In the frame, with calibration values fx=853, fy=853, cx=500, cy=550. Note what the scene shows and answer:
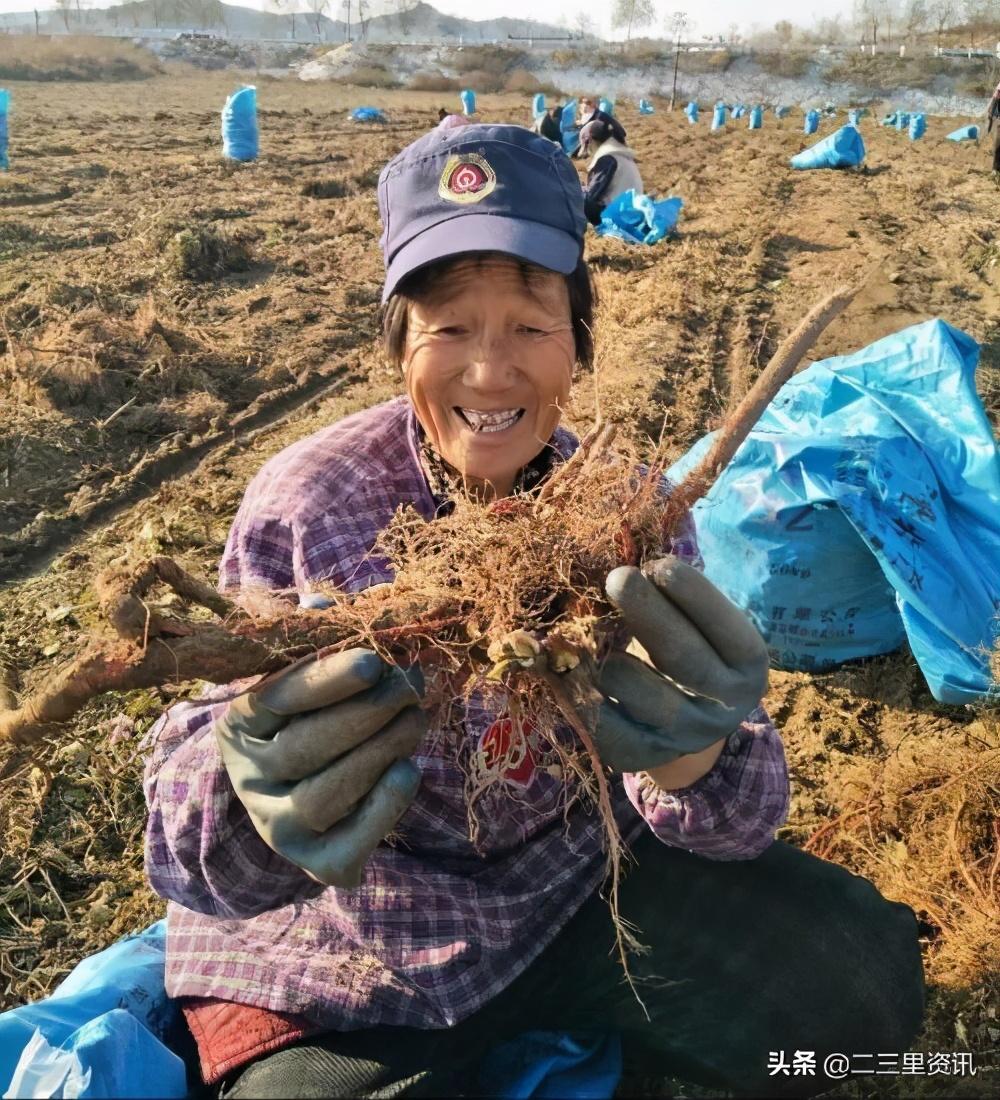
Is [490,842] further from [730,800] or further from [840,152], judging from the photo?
[840,152]

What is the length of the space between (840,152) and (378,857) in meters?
12.6

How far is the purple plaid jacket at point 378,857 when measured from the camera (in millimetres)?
1282

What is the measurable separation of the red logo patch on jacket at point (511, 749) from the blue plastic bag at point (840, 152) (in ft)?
40.6

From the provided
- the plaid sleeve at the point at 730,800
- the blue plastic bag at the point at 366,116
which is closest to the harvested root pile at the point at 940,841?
the plaid sleeve at the point at 730,800

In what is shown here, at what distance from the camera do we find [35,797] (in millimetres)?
Answer: 2299

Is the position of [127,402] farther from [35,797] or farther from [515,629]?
[515,629]

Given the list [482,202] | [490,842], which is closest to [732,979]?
[490,842]

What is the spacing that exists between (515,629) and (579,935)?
2.15 ft

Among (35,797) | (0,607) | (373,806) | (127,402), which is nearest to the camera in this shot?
(373,806)

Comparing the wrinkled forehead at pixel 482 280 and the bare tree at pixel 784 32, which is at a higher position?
the bare tree at pixel 784 32

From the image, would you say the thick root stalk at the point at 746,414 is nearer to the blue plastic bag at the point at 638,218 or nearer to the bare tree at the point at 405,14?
the blue plastic bag at the point at 638,218

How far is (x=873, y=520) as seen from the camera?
2.58 m

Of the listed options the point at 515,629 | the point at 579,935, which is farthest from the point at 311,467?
the point at 579,935

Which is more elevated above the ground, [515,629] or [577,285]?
[577,285]
